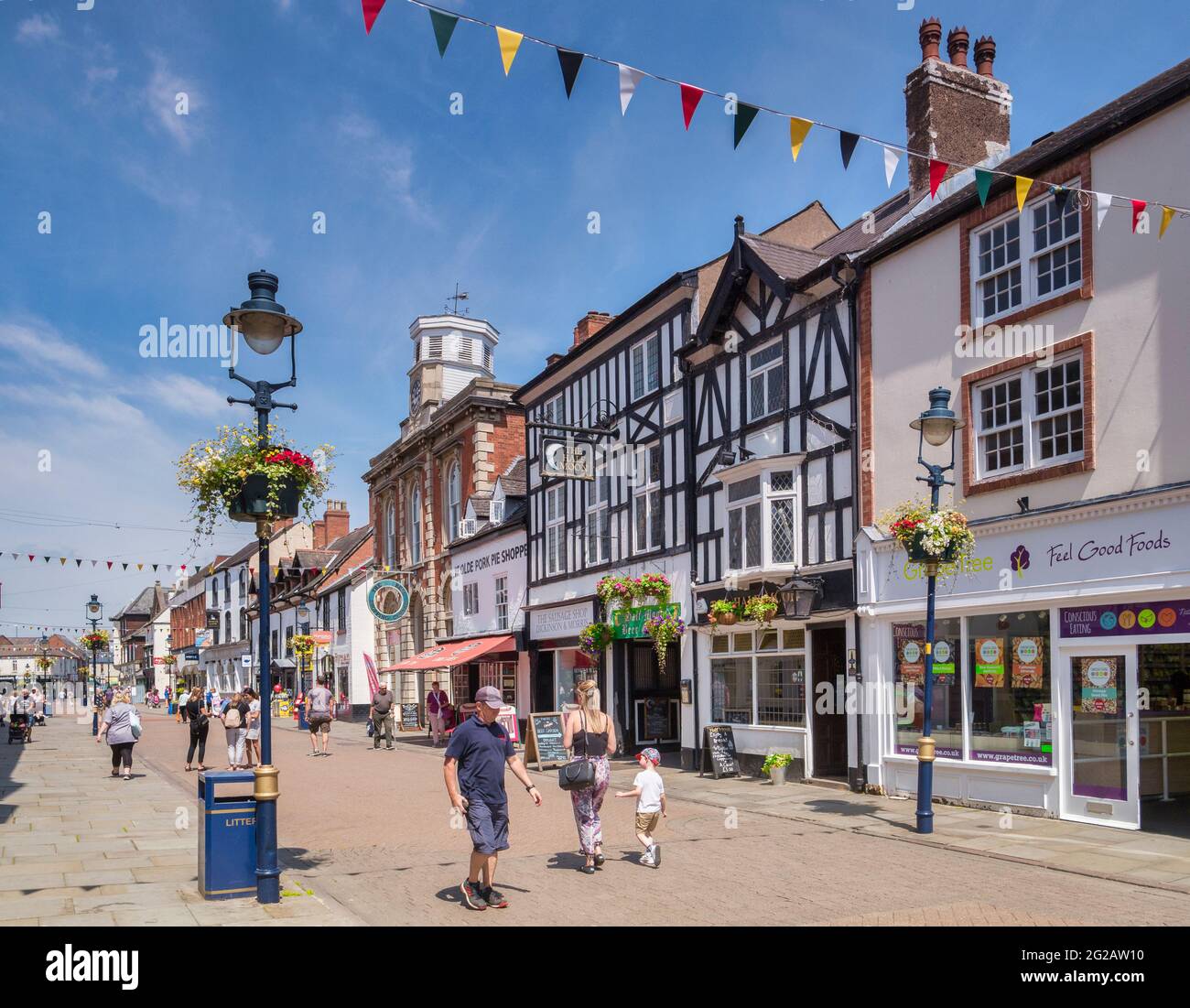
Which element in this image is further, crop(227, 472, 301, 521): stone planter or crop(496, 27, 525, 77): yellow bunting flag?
crop(227, 472, 301, 521): stone planter

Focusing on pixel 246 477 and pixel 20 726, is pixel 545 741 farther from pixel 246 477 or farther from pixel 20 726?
pixel 20 726

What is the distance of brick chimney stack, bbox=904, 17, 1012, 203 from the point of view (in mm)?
18953

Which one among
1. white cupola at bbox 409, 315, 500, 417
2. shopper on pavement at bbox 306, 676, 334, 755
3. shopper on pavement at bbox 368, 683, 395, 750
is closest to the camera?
shopper on pavement at bbox 306, 676, 334, 755

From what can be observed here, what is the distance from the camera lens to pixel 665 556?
22078 millimetres

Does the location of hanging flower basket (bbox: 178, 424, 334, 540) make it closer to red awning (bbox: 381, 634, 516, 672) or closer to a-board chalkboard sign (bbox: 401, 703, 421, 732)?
red awning (bbox: 381, 634, 516, 672)

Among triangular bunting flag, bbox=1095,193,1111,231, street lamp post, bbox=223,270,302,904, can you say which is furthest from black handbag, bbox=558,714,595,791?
triangular bunting flag, bbox=1095,193,1111,231

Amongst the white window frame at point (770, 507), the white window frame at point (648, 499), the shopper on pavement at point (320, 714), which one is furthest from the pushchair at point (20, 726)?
the white window frame at point (770, 507)

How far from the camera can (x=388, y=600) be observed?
3822cm

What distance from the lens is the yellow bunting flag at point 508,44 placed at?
830 cm

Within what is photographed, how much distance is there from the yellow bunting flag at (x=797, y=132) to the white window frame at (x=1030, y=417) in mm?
5461

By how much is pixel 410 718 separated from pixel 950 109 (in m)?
27.6

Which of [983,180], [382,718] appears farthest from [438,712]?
[983,180]

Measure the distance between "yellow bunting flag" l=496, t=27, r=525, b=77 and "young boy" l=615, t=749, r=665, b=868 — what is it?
686 cm

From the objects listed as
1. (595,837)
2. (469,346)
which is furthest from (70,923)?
(469,346)
